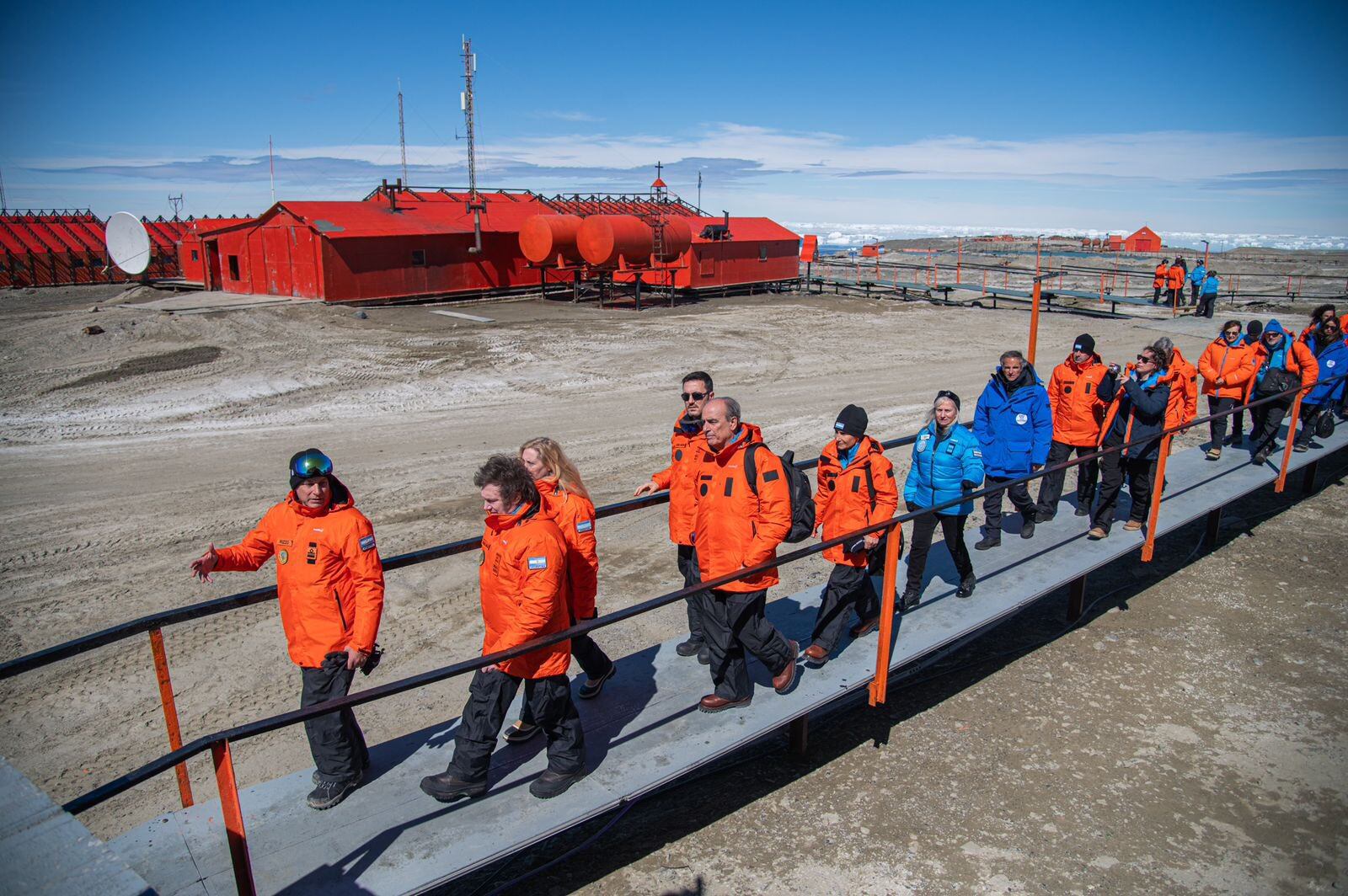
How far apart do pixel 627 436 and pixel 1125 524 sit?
737 centimetres

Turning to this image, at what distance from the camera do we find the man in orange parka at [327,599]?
3.89 m

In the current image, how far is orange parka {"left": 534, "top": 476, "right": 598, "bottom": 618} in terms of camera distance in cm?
435

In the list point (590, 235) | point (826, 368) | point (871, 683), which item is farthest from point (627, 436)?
point (590, 235)

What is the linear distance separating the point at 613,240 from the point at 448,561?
18327 millimetres

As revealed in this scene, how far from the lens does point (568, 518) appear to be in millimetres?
4348

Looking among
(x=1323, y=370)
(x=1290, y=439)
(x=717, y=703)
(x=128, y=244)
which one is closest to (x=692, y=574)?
(x=717, y=703)

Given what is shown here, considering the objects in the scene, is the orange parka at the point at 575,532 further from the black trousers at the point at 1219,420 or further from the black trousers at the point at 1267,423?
the black trousers at the point at 1219,420

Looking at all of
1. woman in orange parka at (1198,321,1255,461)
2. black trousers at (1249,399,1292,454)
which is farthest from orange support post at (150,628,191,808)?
black trousers at (1249,399,1292,454)

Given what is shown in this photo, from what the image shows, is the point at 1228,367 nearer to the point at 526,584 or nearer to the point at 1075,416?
the point at 1075,416

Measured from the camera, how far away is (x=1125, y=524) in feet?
24.3

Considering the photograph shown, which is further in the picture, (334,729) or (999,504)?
(999,504)

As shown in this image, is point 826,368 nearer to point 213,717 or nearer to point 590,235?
point 590,235

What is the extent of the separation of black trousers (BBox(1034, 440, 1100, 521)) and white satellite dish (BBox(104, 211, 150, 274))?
1168 inches

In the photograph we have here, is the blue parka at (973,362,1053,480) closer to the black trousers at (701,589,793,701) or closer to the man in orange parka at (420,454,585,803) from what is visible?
the black trousers at (701,589,793,701)
